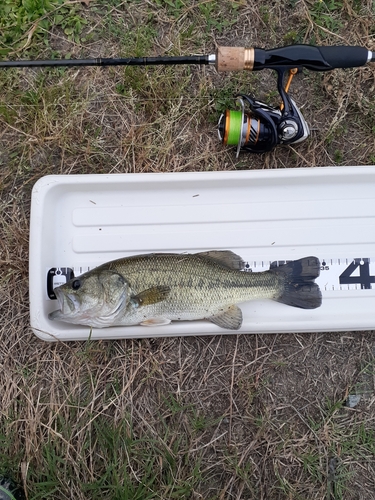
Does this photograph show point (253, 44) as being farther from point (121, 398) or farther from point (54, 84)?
point (121, 398)

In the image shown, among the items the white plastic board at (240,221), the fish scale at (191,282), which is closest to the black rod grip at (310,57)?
the white plastic board at (240,221)

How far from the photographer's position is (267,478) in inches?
120

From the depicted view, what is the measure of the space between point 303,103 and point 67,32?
2.01m

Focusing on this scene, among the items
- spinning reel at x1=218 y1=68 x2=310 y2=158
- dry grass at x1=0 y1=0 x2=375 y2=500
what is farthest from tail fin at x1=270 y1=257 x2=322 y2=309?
spinning reel at x1=218 y1=68 x2=310 y2=158

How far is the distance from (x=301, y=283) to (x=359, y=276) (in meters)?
0.50

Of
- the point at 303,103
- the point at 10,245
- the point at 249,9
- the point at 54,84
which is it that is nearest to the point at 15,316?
Answer: the point at 10,245

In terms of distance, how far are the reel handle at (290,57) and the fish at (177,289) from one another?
1200mm

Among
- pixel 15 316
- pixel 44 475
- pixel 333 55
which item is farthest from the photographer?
pixel 15 316

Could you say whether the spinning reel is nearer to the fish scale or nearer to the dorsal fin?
the dorsal fin

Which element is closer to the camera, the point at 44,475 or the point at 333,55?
the point at 333,55

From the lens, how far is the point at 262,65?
260 centimetres

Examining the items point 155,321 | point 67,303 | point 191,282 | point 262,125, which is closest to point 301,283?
point 191,282

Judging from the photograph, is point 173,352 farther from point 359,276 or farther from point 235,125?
point 235,125

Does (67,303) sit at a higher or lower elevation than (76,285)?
lower
